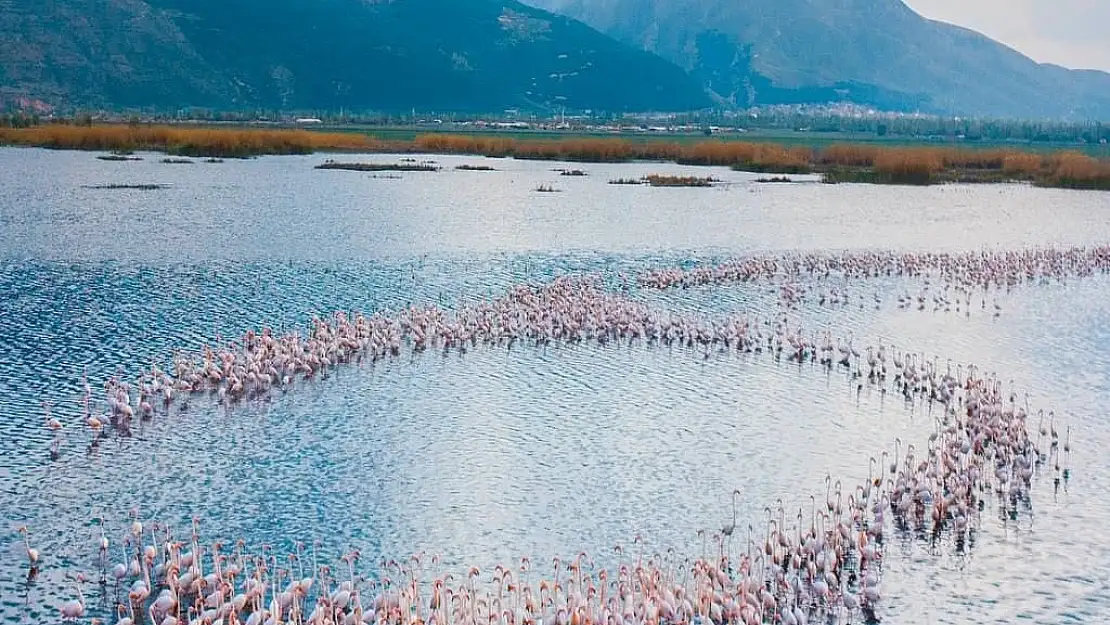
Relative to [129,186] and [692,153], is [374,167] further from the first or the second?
[692,153]

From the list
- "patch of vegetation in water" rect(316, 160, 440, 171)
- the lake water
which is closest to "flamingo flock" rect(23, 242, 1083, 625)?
the lake water

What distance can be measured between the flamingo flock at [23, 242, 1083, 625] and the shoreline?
67621mm

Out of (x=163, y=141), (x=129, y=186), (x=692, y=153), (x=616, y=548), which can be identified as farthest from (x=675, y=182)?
(x=616, y=548)

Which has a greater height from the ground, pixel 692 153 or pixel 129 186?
pixel 692 153

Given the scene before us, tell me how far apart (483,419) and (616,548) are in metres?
8.09

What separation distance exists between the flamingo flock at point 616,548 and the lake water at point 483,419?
1.86ft

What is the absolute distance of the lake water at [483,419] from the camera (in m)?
20.8

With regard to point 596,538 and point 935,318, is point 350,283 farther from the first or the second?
point 596,538

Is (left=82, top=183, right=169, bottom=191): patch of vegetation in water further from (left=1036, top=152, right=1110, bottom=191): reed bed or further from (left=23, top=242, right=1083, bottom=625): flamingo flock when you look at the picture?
(left=1036, top=152, right=1110, bottom=191): reed bed

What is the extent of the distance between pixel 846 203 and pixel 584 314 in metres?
49.8

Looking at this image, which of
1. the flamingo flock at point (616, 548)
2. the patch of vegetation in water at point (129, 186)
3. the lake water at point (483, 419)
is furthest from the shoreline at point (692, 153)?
the flamingo flock at point (616, 548)

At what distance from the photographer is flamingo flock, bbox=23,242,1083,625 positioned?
57.5 ft

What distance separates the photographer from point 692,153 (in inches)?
4860

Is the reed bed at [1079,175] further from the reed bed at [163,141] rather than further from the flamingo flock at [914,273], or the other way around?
the reed bed at [163,141]
